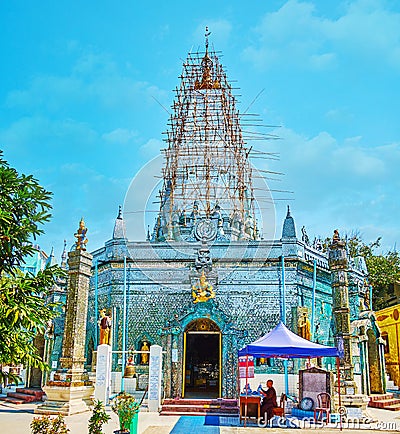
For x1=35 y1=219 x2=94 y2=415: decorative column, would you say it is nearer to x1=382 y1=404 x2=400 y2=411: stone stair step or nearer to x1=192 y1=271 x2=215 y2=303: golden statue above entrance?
x1=192 y1=271 x2=215 y2=303: golden statue above entrance

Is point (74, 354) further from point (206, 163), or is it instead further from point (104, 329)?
point (206, 163)

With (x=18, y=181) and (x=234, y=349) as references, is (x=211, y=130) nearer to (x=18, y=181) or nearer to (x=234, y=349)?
(x=234, y=349)

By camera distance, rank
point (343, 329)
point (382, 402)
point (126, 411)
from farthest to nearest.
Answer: point (382, 402)
point (343, 329)
point (126, 411)

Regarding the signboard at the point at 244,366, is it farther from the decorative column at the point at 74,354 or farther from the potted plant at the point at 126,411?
the potted plant at the point at 126,411

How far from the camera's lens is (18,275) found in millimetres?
8242

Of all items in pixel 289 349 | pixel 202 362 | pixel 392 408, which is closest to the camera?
pixel 289 349

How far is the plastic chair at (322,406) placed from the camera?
11.5m

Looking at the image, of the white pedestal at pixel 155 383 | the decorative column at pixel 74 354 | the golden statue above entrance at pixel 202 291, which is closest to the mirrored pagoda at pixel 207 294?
the golden statue above entrance at pixel 202 291

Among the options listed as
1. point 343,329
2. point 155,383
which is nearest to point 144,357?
point 155,383

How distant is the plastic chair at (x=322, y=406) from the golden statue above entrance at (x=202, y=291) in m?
6.12

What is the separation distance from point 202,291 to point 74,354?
574 cm

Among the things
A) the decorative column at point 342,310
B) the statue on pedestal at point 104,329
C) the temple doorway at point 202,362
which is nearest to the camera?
the decorative column at point 342,310

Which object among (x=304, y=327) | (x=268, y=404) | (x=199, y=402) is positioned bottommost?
(x=199, y=402)

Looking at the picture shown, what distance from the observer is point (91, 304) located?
19.9 metres
